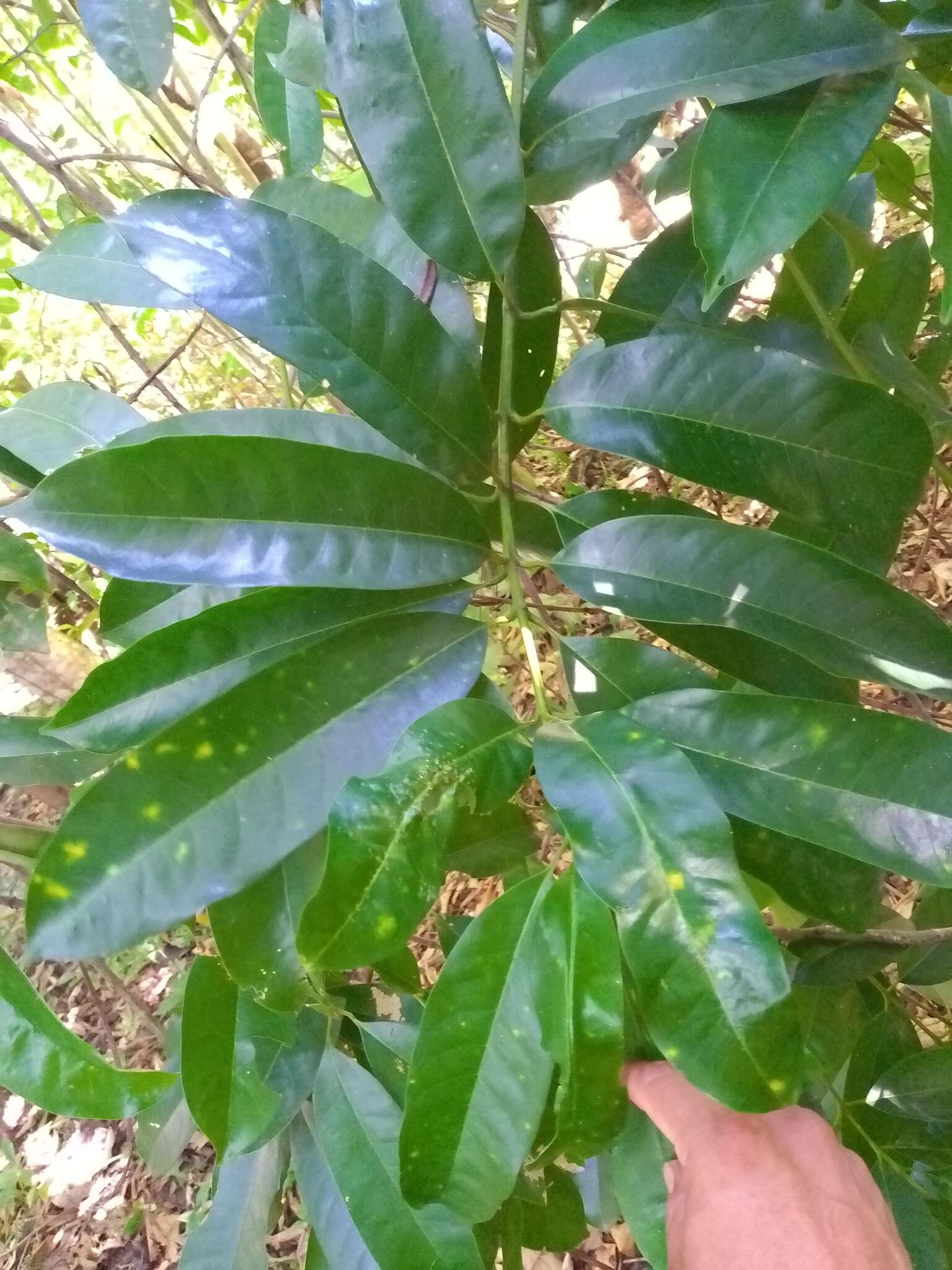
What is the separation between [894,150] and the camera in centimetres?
95

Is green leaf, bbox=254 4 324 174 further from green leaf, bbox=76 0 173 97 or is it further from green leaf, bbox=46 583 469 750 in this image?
green leaf, bbox=46 583 469 750

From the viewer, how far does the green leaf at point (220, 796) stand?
497 mm

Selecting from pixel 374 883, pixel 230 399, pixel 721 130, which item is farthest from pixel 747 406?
pixel 230 399

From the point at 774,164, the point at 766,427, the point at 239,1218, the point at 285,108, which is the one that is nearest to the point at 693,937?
the point at 766,427

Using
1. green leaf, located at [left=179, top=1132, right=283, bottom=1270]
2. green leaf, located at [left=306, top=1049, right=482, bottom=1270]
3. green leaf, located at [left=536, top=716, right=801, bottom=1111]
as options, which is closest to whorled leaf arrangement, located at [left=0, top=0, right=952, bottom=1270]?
green leaf, located at [left=536, top=716, right=801, bottom=1111]

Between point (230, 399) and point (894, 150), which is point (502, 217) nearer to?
point (894, 150)

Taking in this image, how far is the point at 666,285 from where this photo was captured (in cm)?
67

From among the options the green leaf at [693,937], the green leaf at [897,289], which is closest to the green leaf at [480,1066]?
the green leaf at [693,937]

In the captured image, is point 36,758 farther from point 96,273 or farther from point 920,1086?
point 920,1086

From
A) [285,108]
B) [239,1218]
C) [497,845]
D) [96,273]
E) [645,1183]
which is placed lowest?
[239,1218]

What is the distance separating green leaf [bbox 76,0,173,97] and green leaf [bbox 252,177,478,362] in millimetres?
247

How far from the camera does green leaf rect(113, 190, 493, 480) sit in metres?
0.53

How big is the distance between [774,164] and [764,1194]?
24.9 inches

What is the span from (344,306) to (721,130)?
0.25 meters
